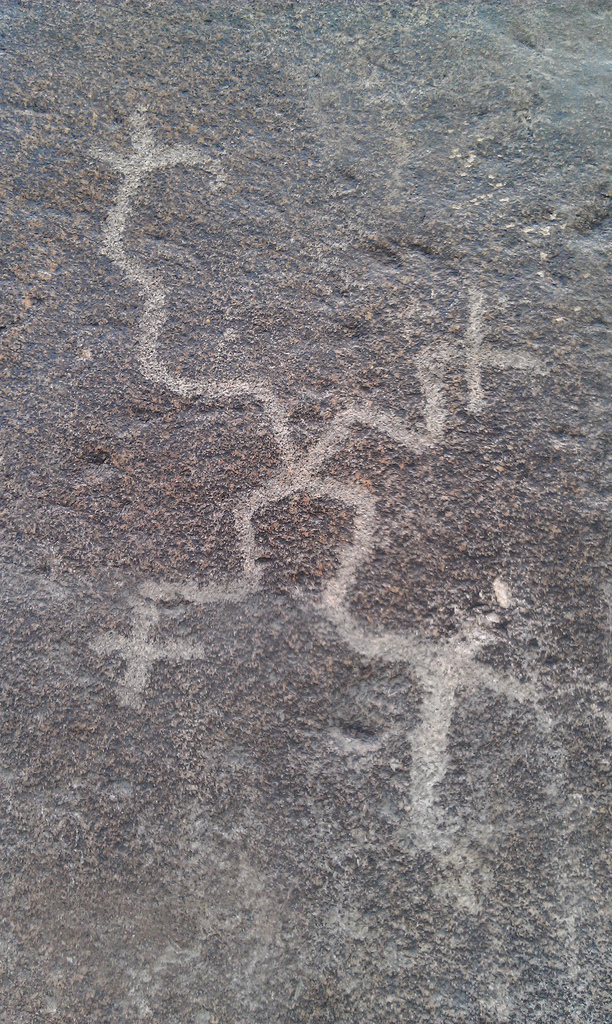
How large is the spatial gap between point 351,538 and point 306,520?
72 mm

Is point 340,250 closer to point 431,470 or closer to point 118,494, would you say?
point 431,470

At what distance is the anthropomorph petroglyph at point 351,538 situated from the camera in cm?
94

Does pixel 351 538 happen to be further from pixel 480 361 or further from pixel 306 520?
pixel 480 361

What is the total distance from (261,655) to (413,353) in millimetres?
526

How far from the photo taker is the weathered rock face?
0.88 meters

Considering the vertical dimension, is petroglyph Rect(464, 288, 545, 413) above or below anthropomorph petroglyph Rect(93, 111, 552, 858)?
above

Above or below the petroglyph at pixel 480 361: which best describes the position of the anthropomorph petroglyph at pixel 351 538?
below

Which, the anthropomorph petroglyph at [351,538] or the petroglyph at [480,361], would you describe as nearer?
the anthropomorph petroglyph at [351,538]

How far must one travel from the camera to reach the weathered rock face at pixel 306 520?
2.90ft

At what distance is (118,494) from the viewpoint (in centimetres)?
104

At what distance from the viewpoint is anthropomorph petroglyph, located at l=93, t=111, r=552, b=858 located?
0.94 m

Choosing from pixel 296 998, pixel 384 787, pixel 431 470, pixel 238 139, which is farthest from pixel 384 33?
pixel 296 998

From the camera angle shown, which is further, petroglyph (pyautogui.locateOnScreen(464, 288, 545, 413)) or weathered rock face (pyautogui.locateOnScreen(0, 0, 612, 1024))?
petroglyph (pyautogui.locateOnScreen(464, 288, 545, 413))

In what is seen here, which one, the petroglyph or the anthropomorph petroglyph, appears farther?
the petroglyph
